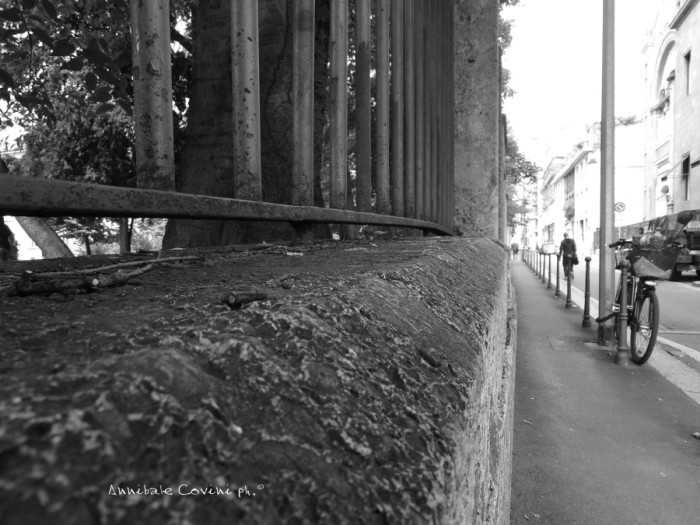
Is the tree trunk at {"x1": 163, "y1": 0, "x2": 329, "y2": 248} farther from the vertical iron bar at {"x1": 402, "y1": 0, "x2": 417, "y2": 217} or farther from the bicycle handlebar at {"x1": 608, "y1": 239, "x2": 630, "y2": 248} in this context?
the bicycle handlebar at {"x1": 608, "y1": 239, "x2": 630, "y2": 248}

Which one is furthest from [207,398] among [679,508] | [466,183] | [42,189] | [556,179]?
[556,179]

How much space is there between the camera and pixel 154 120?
1.14 meters

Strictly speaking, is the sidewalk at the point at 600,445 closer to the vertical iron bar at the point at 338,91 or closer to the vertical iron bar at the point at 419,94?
the vertical iron bar at the point at 419,94

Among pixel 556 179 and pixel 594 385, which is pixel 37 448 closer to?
pixel 594 385

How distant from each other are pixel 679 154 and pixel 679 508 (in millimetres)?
28589

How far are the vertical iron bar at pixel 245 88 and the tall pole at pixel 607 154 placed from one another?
7164mm

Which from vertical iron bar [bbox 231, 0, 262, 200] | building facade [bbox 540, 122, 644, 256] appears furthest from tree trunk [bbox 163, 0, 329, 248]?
building facade [bbox 540, 122, 644, 256]

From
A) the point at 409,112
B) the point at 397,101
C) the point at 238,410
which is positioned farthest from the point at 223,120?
the point at 238,410

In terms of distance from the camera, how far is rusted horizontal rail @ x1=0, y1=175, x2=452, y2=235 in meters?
0.85

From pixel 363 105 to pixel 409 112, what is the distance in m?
0.59

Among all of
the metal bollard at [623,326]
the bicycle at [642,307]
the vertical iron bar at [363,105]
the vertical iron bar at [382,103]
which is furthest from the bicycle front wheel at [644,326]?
the vertical iron bar at [363,105]

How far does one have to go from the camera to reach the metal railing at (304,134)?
3.43ft

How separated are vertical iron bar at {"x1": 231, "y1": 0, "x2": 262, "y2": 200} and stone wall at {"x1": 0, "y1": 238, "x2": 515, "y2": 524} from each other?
2.21ft

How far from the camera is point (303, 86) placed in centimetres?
164
